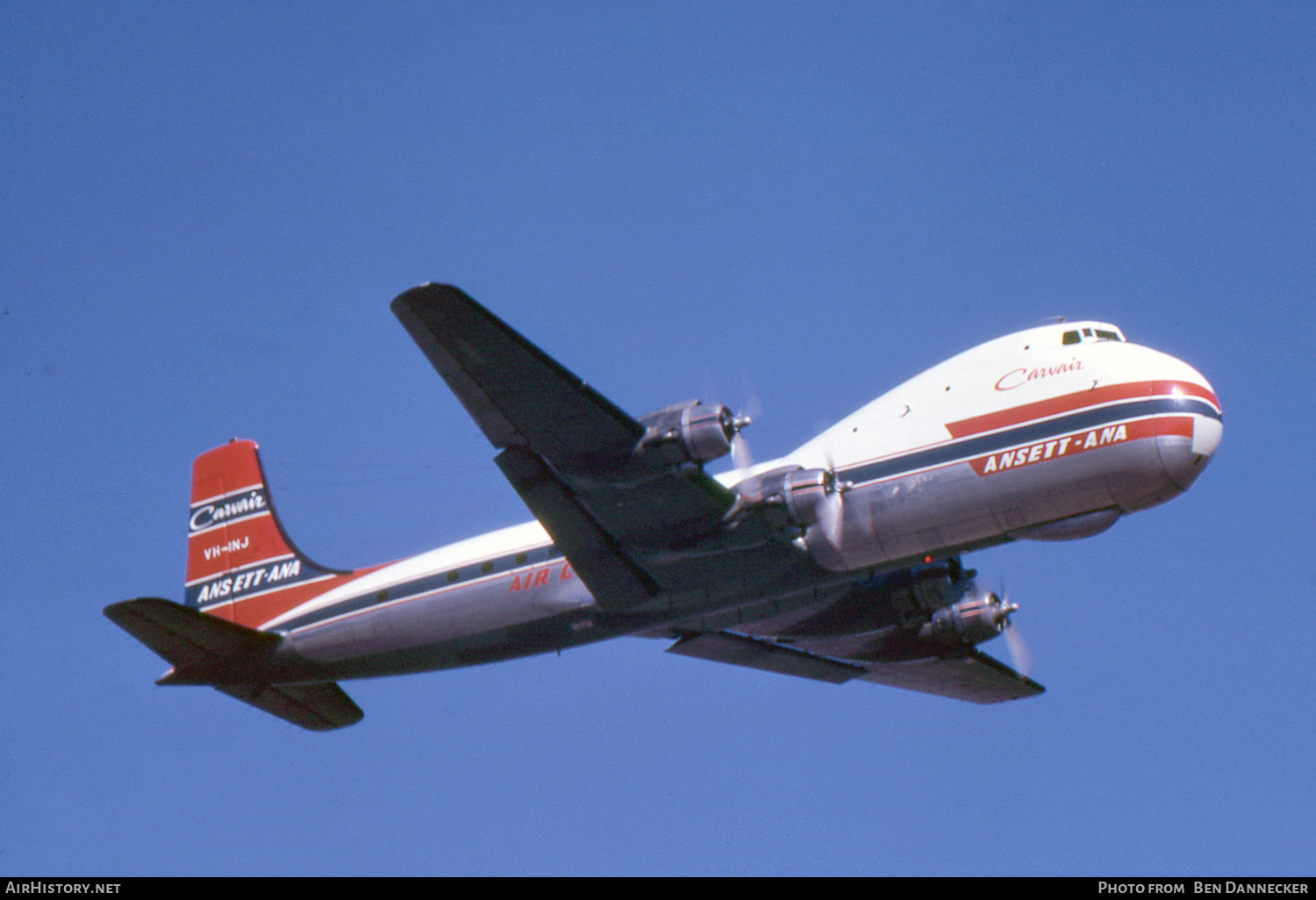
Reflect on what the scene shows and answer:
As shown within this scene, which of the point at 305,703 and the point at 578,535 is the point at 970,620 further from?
the point at 305,703

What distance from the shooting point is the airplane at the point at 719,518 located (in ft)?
68.4

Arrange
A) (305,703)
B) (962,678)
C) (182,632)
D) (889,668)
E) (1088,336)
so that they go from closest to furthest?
(1088,336), (182,632), (305,703), (889,668), (962,678)

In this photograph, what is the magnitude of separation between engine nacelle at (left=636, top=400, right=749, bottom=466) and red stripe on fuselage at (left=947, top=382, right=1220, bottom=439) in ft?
13.8

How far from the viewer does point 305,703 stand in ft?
89.4

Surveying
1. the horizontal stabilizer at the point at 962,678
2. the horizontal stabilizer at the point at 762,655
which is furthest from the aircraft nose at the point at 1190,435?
the horizontal stabilizer at the point at 762,655

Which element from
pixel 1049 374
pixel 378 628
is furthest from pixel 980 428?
→ pixel 378 628

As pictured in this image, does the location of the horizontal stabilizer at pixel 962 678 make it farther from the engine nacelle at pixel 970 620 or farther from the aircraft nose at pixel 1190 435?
the aircraft nose at pixel 1190 435

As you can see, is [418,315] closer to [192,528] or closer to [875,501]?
[875,501]

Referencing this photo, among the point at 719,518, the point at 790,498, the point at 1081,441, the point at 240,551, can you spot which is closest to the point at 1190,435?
the point at 1081,441

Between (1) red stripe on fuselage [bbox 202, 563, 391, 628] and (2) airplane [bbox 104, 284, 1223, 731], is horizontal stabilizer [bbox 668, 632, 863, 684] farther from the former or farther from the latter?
(1) red stripe on fuselage [bbox 202, 563, 391, 628]

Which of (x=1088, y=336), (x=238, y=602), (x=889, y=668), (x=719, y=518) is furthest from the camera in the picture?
(x=889, y=668)

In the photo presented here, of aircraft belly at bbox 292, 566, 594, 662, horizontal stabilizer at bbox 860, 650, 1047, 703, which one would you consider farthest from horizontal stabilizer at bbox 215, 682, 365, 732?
horizontal stabilizer at bbox 860, 650, 1047, 703

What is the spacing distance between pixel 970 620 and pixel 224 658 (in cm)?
1514

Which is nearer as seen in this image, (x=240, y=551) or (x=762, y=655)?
(x=762, y=655)
